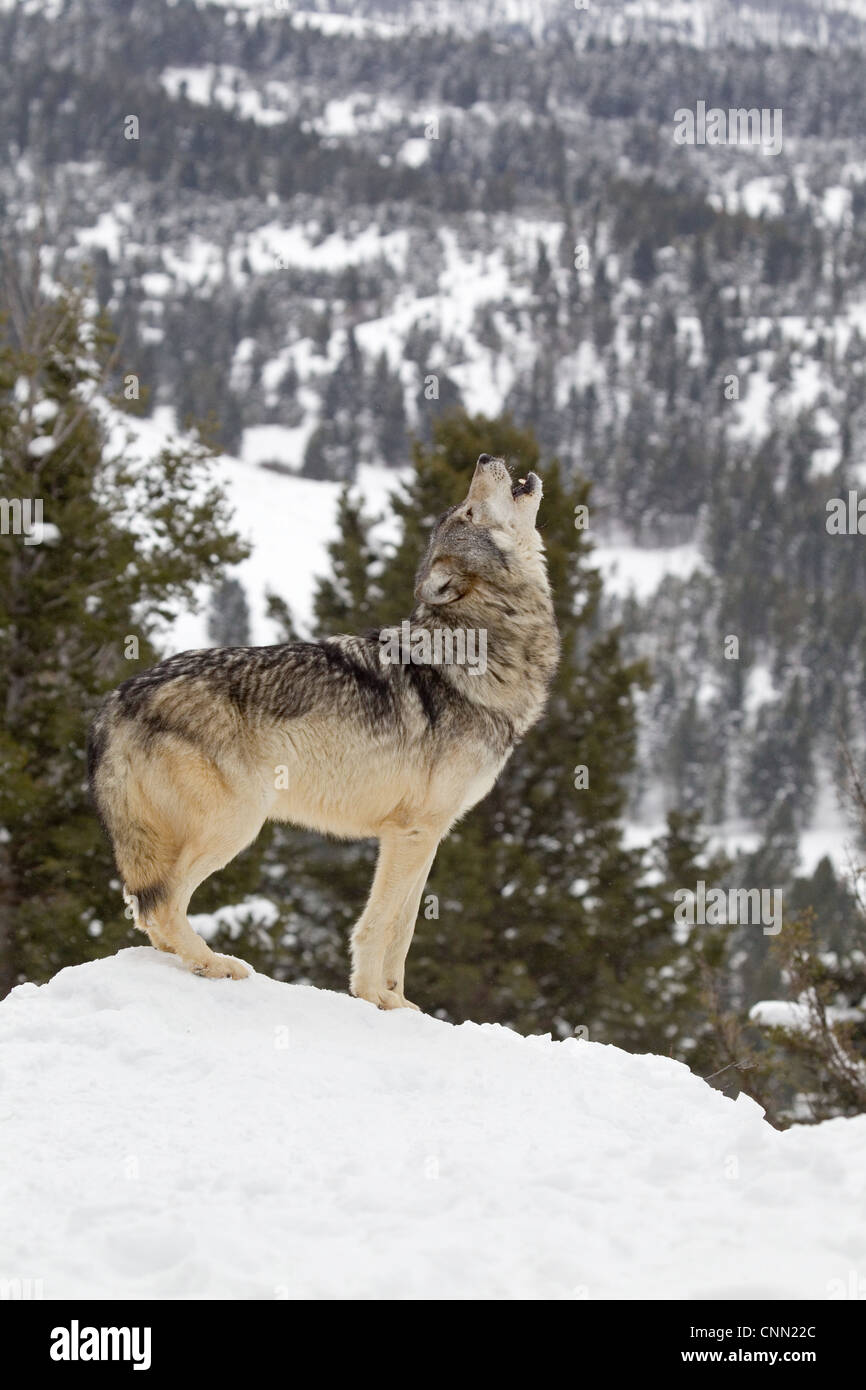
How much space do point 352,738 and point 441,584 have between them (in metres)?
1.13

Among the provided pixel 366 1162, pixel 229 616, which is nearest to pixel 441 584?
pixel 366 1162

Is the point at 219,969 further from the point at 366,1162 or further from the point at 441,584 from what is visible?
the point at 441,584

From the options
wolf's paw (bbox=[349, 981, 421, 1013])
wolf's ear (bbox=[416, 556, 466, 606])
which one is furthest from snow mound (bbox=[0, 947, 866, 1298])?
wolf's ear (bbox=[416, 556, 466, 606])

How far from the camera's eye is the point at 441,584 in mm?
7074

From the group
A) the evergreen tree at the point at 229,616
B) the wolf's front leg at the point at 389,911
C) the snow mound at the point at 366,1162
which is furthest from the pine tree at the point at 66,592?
the evergreen tree at the point at 229,616

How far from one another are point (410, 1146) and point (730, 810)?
105m

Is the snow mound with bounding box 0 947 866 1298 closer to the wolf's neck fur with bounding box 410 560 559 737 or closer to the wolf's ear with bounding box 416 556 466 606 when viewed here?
the wolf's neck fur with bounding box 410 560 559 737

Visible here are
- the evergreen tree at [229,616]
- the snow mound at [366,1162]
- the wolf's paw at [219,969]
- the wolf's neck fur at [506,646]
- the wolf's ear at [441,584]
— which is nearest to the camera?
the snow mound at [366,1162]

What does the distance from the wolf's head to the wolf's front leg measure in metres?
1.44

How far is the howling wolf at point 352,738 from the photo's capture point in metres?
6.28

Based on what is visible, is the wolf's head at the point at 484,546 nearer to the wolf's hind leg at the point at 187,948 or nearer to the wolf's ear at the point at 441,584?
the wolf's ear at the point at 441,584

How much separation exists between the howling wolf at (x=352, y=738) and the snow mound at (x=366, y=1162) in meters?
0.55

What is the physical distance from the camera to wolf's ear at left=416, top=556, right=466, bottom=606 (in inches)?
279

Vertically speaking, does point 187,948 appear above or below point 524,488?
below
